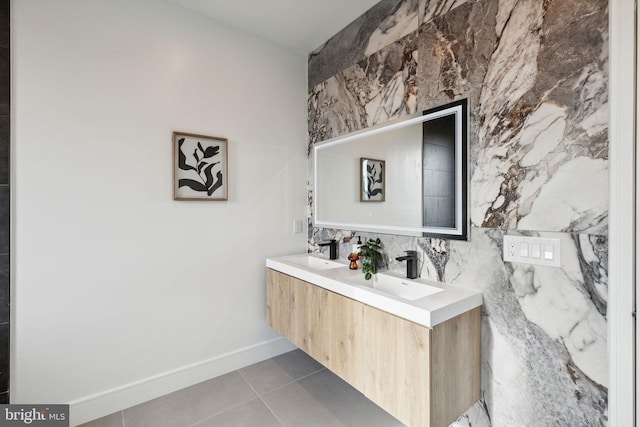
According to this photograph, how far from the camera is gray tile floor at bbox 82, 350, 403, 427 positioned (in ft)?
5.99

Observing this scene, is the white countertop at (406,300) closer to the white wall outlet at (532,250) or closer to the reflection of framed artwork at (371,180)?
the white wall outlet at (532,250)

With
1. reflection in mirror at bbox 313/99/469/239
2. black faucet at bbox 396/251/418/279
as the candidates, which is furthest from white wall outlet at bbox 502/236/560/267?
black faucet at bbox 396/251/418/279

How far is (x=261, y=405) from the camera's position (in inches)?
77.7

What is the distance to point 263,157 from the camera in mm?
2537

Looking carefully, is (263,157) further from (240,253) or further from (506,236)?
(506,236)

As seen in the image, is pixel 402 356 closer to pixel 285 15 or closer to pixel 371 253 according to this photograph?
pixel 371 253

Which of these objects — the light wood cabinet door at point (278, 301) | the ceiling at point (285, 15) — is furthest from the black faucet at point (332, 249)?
the ceiling at point (285, 15)

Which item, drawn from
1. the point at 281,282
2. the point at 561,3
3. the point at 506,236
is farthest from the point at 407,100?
the point at 281,282

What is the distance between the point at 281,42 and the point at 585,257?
2581 millimetres

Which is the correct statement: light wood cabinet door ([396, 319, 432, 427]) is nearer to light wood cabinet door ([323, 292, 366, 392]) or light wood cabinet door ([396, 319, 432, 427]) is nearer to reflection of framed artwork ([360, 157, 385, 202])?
light wood cabinet door ([323, 292, 366, 392])

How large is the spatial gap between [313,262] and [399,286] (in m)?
A: 0.85

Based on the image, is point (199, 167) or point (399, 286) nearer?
point (399, 286)

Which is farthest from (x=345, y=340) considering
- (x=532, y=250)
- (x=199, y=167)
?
(x=199, y=167)

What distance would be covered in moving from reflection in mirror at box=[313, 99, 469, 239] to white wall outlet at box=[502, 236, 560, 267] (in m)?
0.23
